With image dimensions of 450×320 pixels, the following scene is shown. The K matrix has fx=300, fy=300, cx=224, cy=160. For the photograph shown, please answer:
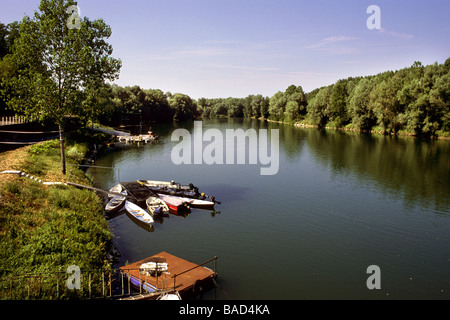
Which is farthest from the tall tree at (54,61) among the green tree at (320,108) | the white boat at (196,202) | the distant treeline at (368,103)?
the green tree at (320,108)

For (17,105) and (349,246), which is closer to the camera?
(349,246)

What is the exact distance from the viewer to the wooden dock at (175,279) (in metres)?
17.1

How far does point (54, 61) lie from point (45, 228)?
20.0 metres

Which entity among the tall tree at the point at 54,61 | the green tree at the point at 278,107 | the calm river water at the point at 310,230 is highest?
the green tree at the point at 278,107

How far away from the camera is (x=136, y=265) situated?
1955 centimetres

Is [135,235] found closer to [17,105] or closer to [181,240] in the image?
[181,240]

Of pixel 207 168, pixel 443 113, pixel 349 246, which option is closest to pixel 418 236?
pixel 349 246

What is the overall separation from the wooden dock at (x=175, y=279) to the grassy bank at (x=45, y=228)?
2316 mm

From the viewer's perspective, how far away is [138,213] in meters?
30.1

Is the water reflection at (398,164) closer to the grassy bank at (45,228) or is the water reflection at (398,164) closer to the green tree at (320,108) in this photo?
the grassy bank at (45,228)

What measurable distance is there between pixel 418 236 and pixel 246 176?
2551cm
